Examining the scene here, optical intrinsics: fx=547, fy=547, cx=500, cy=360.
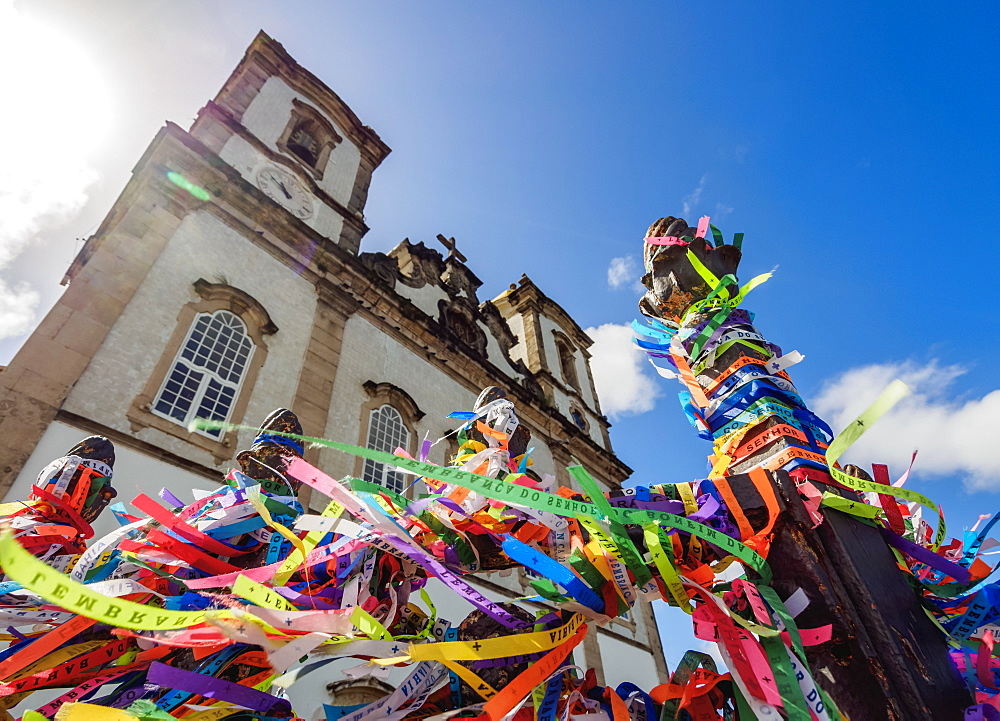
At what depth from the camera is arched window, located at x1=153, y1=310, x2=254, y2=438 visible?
24.4ft

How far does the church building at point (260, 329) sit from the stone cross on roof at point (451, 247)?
70 centimetres

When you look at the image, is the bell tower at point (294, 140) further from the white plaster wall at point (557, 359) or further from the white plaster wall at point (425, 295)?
the white plaster wall at point (557, 359)

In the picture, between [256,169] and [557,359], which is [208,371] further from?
[557,359]

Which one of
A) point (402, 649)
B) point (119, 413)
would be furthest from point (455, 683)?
point (119, 413)

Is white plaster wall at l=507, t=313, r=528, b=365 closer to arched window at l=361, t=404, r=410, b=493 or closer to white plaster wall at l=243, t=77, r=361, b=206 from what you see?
white plaster wall at l=243, t=77, r=361, b=206

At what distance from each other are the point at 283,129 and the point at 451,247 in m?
6.40

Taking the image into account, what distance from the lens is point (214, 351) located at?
→ 828 centimetres

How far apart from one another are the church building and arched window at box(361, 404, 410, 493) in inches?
1.6

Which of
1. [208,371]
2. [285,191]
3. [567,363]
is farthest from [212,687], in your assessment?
[567,363]

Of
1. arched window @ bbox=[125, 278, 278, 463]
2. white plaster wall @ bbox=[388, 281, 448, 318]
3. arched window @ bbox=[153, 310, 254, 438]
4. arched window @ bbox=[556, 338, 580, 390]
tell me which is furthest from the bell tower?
arched window @ bbox=[556, 338, 580, 390]

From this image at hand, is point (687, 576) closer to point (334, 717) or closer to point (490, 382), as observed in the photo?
point (334, 717)

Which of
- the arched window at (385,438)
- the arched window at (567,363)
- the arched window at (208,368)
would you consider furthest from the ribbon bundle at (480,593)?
Result: the arched window at (567,363)

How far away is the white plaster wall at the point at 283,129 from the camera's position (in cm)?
1253

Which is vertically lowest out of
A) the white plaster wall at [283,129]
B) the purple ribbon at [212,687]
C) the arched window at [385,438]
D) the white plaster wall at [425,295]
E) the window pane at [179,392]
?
the purple ribbon at [212,687]
